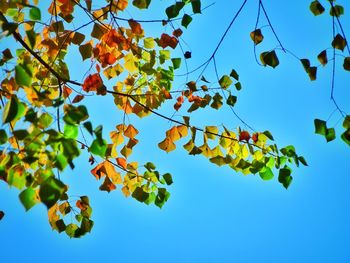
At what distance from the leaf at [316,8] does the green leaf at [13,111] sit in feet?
5.17

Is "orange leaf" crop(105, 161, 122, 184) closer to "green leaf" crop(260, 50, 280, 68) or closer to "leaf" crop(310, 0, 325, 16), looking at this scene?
"green leaf" crop(260, 50, 280, 68)

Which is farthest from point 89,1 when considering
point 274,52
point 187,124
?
point 274,52

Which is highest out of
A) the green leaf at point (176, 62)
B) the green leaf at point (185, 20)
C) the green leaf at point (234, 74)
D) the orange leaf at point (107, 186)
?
the green leaf at point (176, 62)

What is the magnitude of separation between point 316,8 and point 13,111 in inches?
63.5

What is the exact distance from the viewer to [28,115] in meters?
1.18

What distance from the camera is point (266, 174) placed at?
7.89 ft

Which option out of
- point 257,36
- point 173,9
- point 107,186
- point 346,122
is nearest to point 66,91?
point 107,186

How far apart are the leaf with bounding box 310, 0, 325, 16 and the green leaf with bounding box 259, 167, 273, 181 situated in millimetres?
969

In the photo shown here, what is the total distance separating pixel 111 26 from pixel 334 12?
4.46ft

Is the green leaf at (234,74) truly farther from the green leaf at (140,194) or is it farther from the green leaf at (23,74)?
the green leaf at (23,74)

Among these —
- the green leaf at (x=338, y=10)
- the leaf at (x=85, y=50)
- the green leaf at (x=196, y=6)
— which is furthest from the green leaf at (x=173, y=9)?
the green leaf at (x=338, y=10)

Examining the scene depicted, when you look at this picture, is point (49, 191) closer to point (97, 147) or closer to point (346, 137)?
point (97, 147)

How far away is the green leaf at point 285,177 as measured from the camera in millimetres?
2188

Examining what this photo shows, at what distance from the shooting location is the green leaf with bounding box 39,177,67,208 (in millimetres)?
1159
